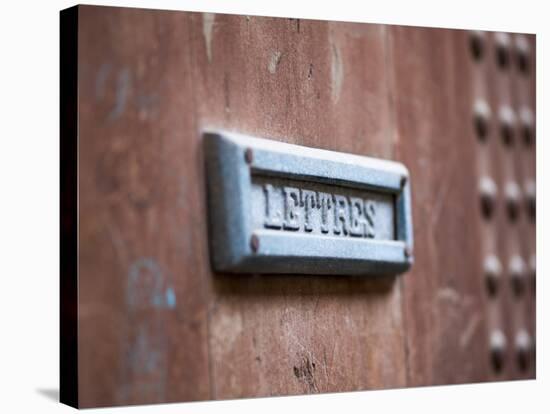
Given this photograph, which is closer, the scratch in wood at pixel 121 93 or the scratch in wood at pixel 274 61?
the scratch in wood at pixel 121 93

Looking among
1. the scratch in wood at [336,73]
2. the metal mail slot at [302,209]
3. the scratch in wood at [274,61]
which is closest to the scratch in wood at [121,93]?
the metal mail slot at [302,209]

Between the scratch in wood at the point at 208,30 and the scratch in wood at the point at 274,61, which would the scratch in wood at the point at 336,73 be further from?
the scratch in wood at the point at 208,30

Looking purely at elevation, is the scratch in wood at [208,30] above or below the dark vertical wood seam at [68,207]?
above

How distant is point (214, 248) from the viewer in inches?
59.7

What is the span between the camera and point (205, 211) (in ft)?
4.98

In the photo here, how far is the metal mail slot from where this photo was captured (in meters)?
1.51

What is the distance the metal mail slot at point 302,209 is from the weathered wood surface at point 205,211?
2 cm

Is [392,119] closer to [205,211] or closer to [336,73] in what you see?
[336,73]

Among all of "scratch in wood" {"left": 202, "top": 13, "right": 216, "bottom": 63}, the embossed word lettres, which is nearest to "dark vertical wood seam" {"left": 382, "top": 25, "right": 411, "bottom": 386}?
the embossed word lettres

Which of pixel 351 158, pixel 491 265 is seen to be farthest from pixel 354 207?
pixel 491 265

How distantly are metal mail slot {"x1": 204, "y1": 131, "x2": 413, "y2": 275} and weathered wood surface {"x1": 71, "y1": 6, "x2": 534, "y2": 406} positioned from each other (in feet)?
0.08

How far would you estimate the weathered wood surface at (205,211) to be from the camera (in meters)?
1.46

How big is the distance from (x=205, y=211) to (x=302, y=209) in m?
0.14

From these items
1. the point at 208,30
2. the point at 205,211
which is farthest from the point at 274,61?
the point at 205,211
